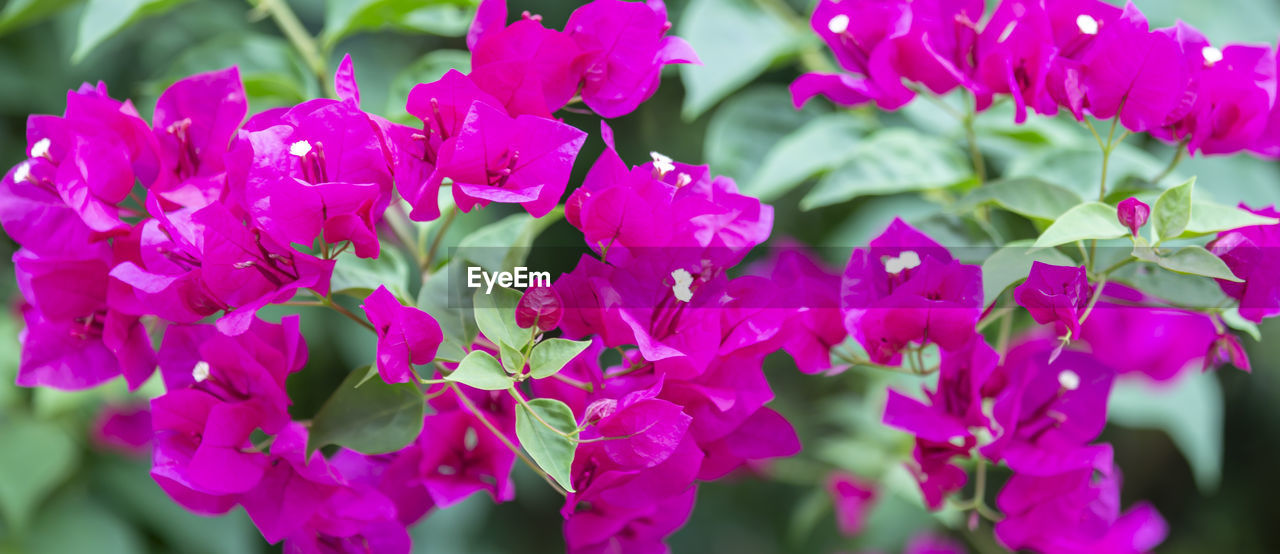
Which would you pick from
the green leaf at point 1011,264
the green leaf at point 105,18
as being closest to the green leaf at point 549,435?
the green leaf at point 1011,264

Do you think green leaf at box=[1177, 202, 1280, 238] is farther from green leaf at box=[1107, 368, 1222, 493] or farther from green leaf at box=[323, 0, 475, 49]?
green leaf at box=[1107, 368, 1222, 493]

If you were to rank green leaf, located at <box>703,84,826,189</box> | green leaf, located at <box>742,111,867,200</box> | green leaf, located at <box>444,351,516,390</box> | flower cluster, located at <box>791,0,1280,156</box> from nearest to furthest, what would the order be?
green leaf, located at <box>444,351,516,390</box>
flower cluster, located at <box>791,0,1280,156</box>
green leaf, located at <box>742,111,867,200</box>
green leaf, located at <box>703,84,826,189</box>

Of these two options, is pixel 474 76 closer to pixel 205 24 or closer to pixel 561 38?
pixel 561 38

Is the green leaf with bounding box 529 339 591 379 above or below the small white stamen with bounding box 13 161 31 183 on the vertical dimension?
below

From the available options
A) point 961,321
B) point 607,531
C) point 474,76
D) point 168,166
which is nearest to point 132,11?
point 168,166

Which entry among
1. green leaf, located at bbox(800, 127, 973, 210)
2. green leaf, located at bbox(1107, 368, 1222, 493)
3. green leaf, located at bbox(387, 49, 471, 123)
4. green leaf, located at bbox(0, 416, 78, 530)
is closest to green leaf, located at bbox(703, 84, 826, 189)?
green leaf, located at bbox(800, 127, 973, 210)

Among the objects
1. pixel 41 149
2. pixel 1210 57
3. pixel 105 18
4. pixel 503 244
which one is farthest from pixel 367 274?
pixel 1210 57
